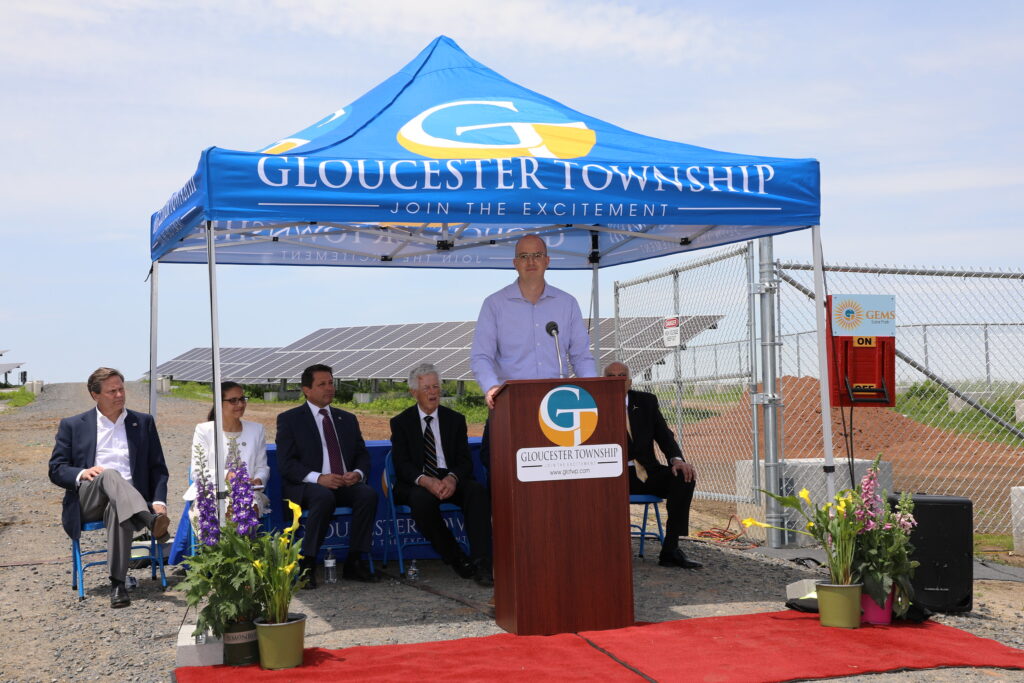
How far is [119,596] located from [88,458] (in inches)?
36.0

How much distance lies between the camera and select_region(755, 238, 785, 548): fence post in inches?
307

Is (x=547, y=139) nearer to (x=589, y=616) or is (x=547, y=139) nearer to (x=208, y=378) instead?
(x=589, y=616)

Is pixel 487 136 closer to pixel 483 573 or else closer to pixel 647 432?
pixel 647 432

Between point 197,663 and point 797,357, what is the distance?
18.0 ft

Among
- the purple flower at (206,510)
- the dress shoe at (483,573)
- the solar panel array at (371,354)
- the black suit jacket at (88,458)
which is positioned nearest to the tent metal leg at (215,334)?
the purple flower at (206,510)

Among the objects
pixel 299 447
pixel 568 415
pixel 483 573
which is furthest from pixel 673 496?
pixel 299 447

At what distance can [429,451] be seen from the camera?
693cm

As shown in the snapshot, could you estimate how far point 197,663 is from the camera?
189 inches

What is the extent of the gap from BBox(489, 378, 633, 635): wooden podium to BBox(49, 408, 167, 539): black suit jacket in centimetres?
254

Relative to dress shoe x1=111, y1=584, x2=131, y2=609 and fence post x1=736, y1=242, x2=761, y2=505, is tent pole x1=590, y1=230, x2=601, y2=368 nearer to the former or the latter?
fence post x1=736, y1=242, x2=761, y2=505

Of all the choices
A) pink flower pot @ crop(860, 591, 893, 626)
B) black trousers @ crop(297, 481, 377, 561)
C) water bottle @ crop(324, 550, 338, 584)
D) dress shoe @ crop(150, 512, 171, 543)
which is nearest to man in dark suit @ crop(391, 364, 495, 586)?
black trousers @ crop(297, 481, 377, 561)

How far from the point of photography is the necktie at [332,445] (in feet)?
22.7

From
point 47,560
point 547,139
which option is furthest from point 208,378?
point 547,139

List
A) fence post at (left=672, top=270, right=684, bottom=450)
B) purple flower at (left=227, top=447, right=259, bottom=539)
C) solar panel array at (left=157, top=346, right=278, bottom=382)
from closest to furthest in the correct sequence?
1. purple flower at (left=227, top=447, right=259, bottom=539)
2. fence post at (left=672, top=270, right=684, bottom=450)
3. solar panel array at (left=157, top=346, right=278, bottom=382)
